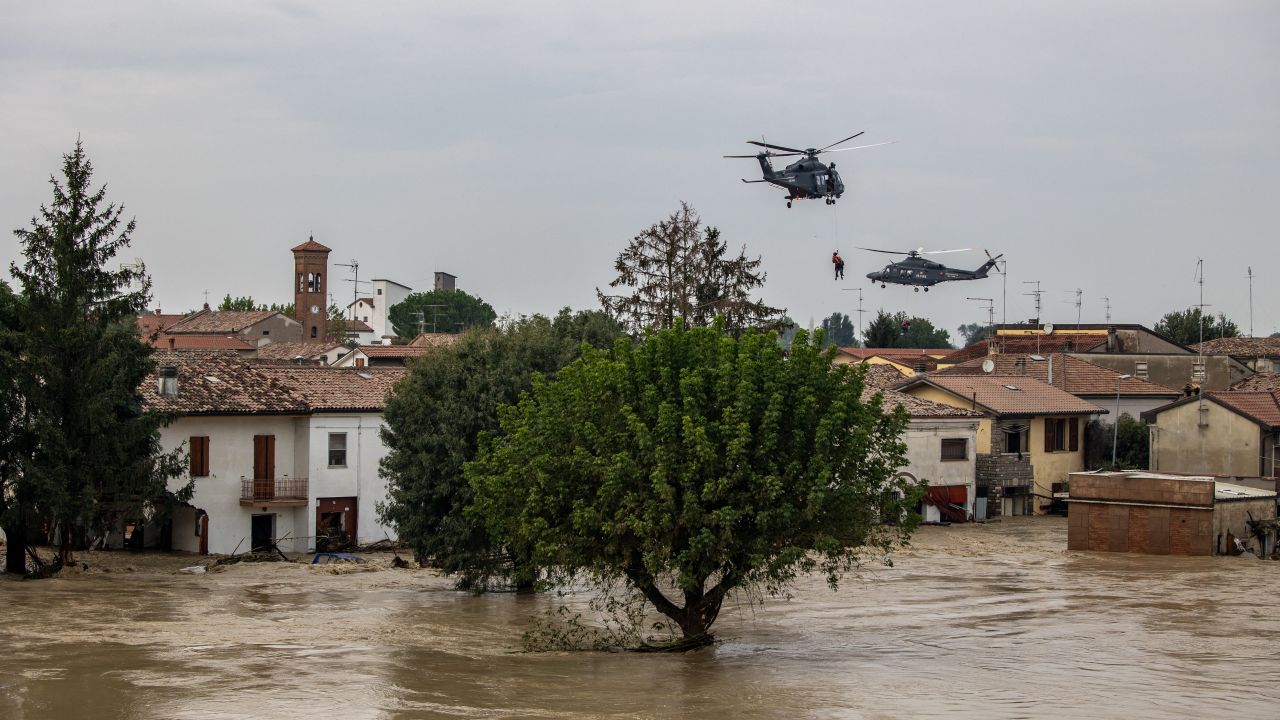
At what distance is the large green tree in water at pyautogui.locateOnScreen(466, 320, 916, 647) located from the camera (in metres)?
23.6

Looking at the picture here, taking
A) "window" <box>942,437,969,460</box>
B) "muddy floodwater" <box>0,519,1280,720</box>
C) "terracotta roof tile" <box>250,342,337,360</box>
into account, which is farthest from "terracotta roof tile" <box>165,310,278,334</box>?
"muddy floodwater" <box>0,519,1280,720</box>

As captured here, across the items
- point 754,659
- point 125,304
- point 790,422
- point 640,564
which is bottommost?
point 754,659

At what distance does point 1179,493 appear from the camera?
4297cm

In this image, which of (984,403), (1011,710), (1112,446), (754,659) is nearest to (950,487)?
(984,403)

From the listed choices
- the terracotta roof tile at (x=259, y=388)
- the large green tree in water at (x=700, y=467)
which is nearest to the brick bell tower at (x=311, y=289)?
the terracotta roof tile at (x=259, y=388)

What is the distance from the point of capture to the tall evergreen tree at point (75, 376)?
3378 centimetres

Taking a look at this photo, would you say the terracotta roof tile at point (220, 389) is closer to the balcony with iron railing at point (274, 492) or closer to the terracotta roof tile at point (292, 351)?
the balcony with iron railing at point (274, 492)

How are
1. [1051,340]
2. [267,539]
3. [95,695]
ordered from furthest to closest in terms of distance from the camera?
[1051,340] → [267,539] → [95,695]

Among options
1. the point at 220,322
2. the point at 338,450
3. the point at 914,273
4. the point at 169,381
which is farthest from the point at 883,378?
the point at 220,322

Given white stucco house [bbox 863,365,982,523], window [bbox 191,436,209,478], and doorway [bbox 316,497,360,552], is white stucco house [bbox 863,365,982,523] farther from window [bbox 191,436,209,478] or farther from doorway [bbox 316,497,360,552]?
window [bbox 191,436,209,478]

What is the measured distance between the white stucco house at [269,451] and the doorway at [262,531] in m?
0.03

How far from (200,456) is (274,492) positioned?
2.82 meters

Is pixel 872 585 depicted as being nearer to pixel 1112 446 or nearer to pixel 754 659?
pixel 754 659

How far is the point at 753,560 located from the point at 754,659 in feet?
12.1
